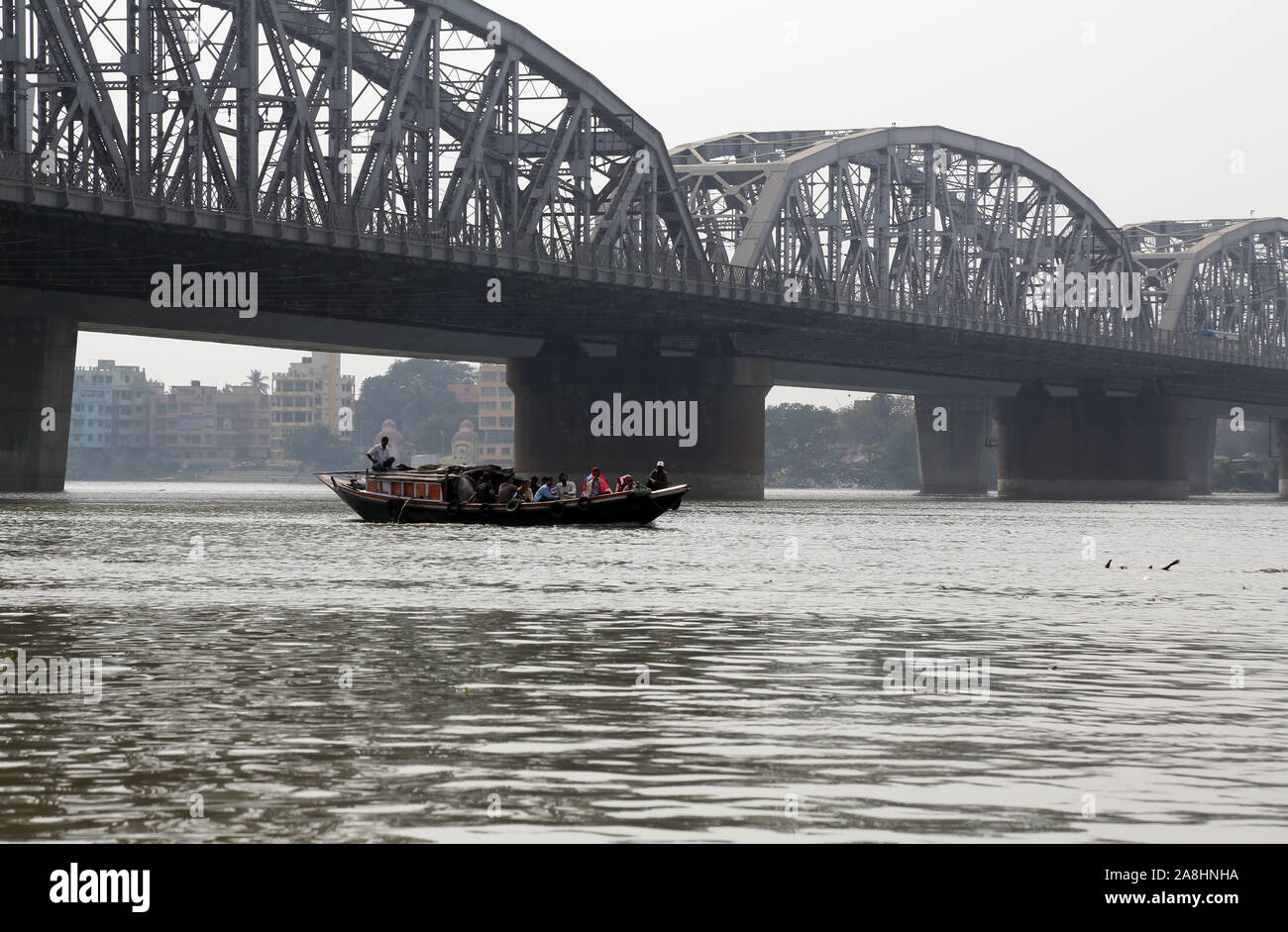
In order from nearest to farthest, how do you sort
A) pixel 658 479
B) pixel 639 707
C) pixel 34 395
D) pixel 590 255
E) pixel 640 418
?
1. pixel 639 707
2. pixel 658 479
3. pixel 34 395
4. pixel 590 255
5. pixel 640 418

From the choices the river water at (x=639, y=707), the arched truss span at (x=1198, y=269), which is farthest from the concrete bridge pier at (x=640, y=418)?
the arched truss span at (x=1198, y=269)

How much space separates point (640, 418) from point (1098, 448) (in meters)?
57.6

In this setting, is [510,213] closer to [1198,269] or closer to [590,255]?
[590,255]

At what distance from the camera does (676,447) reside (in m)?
115

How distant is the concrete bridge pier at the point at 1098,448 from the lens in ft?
520

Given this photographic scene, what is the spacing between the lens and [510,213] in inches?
4149

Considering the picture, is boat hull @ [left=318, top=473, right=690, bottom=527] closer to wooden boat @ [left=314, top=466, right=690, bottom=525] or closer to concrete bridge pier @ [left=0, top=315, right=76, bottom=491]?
wooden boat @ [left=314, top=466, right=690, bottom=525]

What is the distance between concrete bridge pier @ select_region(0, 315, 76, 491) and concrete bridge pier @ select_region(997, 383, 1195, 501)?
274 ft

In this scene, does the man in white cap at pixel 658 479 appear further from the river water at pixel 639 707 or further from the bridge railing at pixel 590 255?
the river water at pixel 639 707

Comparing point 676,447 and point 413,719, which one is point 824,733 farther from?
point 676,447

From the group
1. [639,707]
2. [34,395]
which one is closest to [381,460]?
[34,395]

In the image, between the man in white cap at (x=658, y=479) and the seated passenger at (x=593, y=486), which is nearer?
the seated passenger at (x=593, y=486)
